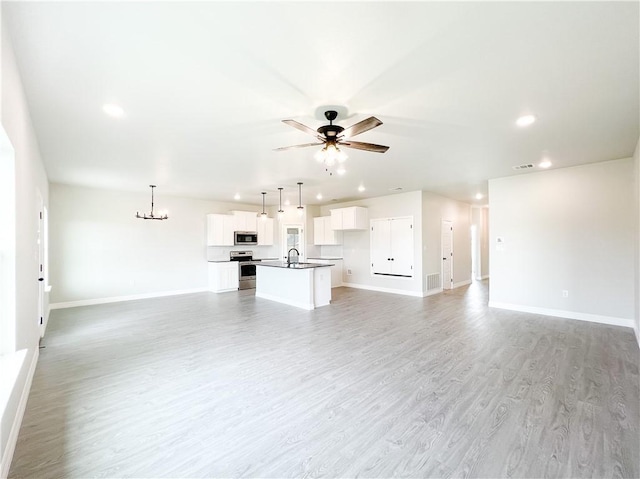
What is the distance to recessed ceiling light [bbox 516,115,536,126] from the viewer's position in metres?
3.07

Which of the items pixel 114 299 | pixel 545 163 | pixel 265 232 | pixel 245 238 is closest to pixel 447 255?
pixel 545 163

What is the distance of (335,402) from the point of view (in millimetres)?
2543

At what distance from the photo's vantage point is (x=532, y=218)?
5.55 metres

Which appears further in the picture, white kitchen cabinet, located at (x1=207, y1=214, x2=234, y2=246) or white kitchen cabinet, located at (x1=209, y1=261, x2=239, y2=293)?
white kitchen cabinet, located at (x1=207, y1=214, x2=234, y2=246)

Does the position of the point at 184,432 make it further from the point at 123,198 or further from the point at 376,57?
the point at 123,198

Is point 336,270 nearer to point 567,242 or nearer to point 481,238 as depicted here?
point 481,238

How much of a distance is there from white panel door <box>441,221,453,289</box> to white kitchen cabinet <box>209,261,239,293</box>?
6.04 m

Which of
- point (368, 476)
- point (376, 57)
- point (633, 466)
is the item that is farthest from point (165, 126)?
point (633, 466)

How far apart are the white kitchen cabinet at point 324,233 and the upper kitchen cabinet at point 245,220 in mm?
1984

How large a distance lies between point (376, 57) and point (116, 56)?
184cm

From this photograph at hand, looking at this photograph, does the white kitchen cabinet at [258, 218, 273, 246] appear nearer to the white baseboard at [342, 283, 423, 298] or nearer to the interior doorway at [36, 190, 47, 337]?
the white baseboard at [342, 283, 423, 298]

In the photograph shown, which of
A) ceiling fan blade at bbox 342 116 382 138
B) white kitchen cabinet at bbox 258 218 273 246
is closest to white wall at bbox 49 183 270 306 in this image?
white kitchen cabinet at bbox 258 218 273 246

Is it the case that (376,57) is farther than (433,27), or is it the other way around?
(376,57)

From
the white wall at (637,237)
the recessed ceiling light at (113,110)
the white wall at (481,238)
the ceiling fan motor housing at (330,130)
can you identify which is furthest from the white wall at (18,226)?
the white wall at (481,238)
